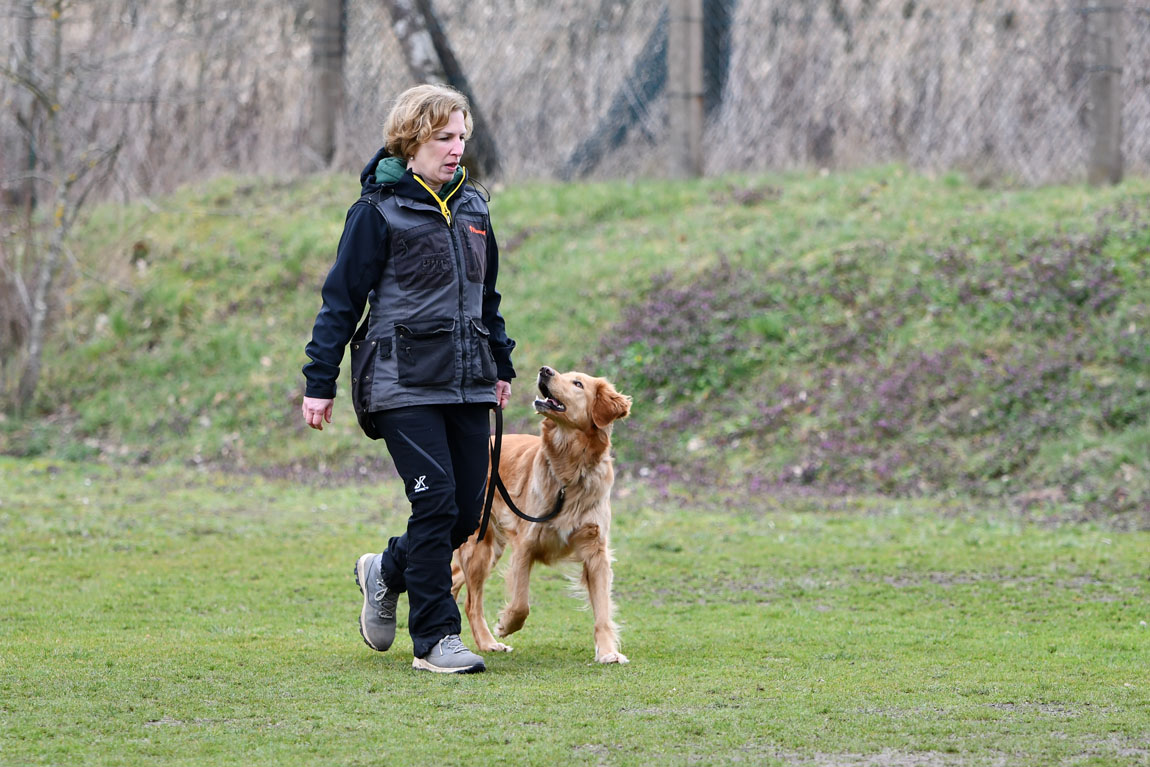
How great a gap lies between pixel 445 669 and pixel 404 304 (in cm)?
128

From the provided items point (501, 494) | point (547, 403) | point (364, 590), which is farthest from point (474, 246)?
point (364, 590)

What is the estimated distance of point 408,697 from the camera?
416cm

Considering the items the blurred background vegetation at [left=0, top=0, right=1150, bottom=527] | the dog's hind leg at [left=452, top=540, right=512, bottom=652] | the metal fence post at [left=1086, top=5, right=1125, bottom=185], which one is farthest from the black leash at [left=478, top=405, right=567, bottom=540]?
the metal fence post at [left=1086, top=5, right=1125, bottom=185]

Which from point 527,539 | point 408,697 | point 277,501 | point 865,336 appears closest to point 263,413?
point 277,501

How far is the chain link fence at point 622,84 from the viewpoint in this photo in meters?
13.0

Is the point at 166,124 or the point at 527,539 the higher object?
the point at 166,124

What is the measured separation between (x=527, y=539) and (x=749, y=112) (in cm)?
1025

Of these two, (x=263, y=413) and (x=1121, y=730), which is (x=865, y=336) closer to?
(x=263, y=413)

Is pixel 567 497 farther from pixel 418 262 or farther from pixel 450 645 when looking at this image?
pixel 418 262

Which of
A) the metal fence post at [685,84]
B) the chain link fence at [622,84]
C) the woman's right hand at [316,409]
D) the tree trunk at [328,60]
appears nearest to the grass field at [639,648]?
the woman's right hand at [316,409]

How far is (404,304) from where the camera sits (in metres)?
4.57

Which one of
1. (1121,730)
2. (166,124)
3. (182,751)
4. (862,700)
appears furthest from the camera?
(166,124)

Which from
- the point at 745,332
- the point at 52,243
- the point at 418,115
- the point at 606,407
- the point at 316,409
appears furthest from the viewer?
the point at 52,243

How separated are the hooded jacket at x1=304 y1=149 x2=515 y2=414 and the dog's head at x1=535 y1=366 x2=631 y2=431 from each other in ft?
1.67
